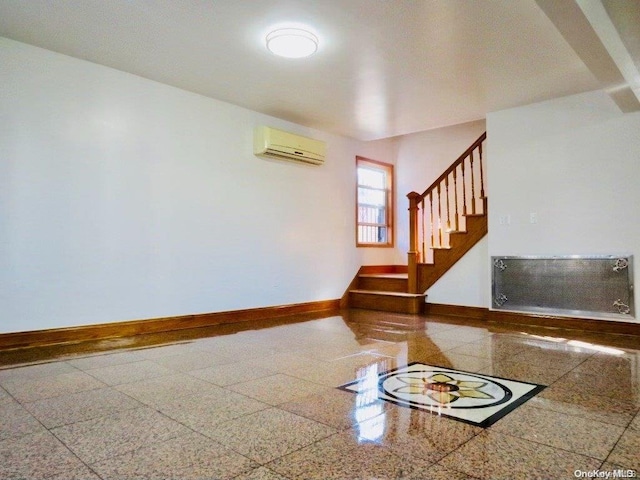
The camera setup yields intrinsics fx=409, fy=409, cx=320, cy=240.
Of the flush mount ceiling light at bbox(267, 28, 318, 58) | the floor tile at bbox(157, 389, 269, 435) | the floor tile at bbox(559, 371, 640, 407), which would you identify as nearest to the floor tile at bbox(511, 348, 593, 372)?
the floor tile at bbox(559, 371, 640, 407)

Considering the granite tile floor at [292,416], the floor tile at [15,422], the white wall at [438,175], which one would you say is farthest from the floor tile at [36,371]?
the white wall at [438,175]

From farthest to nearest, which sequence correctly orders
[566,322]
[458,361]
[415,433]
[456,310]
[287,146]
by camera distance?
[456,310] < [287,146] < [566,322] < [458,361] < [415,433]

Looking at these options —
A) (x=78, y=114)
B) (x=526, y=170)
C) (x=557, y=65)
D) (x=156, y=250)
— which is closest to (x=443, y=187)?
(x=526, y=170)

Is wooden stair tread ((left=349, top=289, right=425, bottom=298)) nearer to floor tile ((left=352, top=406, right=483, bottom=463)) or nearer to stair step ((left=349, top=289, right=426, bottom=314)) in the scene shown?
stair step ((left=349, top=289, right=426, bottom=314))

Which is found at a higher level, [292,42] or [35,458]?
[292,42]

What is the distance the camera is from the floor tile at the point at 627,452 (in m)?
1.56

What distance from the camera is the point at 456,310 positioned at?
222 inches

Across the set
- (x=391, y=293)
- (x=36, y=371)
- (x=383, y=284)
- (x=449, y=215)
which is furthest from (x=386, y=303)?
(x=36, y=371)

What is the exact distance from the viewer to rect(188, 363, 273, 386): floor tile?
2682 millimetres

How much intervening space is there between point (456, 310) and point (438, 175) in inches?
106

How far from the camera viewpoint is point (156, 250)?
175 inches

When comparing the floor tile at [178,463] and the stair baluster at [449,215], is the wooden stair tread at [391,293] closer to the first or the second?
the stair baluster at [449,215]

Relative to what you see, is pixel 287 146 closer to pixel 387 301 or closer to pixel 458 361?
pixel 387 301

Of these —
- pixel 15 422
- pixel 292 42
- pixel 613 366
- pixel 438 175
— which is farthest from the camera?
pixel 438 175
